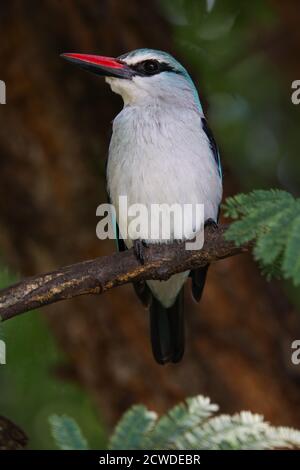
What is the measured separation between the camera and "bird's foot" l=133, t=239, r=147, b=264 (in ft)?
14.1

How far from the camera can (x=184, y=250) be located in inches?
166

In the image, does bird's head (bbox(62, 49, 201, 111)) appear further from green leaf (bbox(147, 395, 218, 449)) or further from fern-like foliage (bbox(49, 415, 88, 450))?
fern-like foliage (bbox(49, 415, 88, 450))

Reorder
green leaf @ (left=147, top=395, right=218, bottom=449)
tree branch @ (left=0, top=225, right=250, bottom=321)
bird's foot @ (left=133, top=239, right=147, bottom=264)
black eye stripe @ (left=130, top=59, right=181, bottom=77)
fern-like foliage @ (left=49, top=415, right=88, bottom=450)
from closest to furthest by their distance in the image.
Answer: fern-like foliage @ (left=49, top=415, right=88, bottom=450) < green leaf @ (left=147, top=395, right=218, bottom=449) < tree branch @ (left=0, top=225, right=250, bottom=321) < bird's foot @ (left=133, top=239, right=147, bottom=264) < black eye stripe @ (left=130, top=59, right=181, bottom=77)

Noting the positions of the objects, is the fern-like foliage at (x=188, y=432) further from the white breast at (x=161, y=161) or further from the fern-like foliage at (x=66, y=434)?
the white breast at (x=161, y=161)

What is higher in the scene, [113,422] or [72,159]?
[72,159]

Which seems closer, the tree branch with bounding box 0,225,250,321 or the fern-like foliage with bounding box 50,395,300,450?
the fern-like foliage with bounding box 50,395,300,450

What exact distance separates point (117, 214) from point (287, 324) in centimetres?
171

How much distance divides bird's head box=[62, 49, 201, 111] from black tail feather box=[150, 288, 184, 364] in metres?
1.27

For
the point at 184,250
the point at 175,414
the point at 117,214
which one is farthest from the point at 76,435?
the point at 117,214

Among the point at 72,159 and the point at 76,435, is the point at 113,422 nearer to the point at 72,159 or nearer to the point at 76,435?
the point at 72,159

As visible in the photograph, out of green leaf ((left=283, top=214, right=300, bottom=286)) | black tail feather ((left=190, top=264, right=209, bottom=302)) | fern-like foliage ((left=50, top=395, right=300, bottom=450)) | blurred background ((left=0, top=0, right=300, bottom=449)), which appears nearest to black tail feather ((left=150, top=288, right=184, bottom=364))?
black tail feather ((left=190, top=264, right=209, bottom=302))

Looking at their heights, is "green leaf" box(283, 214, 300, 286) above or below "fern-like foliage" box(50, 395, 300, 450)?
above

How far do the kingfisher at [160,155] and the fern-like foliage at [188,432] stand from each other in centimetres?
117

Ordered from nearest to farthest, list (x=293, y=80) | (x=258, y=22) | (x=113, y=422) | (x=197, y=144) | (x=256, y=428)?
1. (x=256, y=428)
2. (x=197, y=144)
3. (x=113, y=422)
4. (x=258, y=22)
5. (x=293, y=80)
